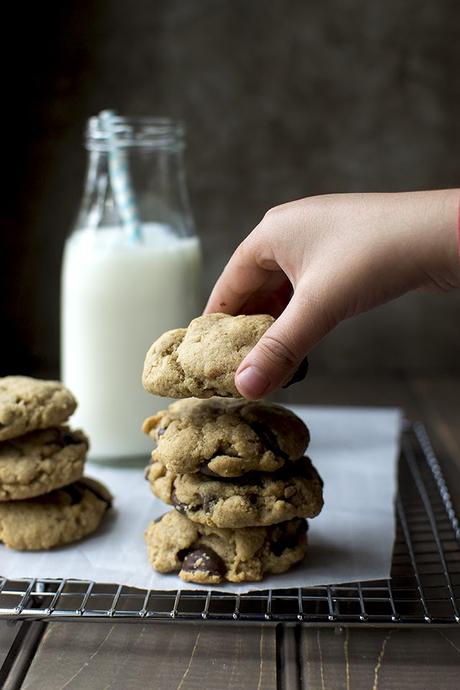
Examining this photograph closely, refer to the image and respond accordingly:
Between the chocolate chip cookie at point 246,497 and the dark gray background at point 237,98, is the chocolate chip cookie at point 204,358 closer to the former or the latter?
the chocolate chip cookie at point 246,497

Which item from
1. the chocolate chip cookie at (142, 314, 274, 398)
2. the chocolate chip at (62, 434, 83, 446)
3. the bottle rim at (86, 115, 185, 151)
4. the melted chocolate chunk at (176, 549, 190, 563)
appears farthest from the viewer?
the bottle rim at (86, 115, 185, 151)

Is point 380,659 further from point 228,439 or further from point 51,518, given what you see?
point 51,518

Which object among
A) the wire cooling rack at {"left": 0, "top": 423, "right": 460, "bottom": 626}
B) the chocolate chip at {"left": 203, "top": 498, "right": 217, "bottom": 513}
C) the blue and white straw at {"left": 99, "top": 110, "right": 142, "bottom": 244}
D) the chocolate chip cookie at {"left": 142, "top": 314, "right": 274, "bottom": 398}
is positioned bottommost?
the wire cooling rack at {"left": 0, "top": 423, "right": 460, "bottom": 626}

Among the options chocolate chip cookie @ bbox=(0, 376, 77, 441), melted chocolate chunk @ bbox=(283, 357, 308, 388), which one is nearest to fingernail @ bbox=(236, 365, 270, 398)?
melted chocolate chunk @ bbox=(283, 357, 308, 388)

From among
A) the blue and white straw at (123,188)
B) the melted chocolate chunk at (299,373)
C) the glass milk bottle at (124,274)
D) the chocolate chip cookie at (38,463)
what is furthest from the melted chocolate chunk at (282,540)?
the blue and white straw at (123,188)

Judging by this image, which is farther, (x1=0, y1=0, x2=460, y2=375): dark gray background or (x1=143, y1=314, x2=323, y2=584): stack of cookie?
(x1=0, y1=0, x2=460, y2=375): dark gray background

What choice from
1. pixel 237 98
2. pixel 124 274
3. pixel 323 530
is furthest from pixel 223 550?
pixel 237 98

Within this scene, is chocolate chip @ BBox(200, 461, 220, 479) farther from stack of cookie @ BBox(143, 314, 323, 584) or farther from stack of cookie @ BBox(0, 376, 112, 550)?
stack of cookie @ BBox(0, 376, 112, 550)
